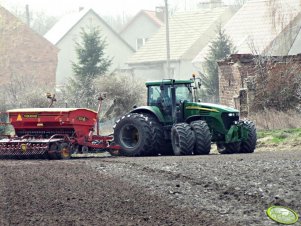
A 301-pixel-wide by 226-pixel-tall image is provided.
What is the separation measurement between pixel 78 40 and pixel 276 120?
5589 cm

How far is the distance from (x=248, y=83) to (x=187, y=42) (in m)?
41.5

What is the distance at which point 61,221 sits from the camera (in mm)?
13312

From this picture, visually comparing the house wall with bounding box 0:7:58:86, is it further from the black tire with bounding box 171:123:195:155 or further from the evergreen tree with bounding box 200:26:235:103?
the black tire with bounding box 171:123:195:155

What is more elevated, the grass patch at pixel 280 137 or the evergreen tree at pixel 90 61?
the evergreen tree at pixel 90 61

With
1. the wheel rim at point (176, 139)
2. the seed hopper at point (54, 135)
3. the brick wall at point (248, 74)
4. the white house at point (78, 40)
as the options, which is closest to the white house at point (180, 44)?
the white house at point (78, 40)

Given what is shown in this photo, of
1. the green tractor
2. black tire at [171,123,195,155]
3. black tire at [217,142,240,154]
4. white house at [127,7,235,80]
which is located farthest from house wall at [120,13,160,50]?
black tire at [171,123,195,155]

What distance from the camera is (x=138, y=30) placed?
328 ft

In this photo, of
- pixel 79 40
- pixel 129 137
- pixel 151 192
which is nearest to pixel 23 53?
pixel 79 40

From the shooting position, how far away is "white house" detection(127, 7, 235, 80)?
76.6 m

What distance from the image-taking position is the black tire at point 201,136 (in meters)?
23.3

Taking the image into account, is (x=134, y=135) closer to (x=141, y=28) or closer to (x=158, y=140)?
(x=158, y=140)

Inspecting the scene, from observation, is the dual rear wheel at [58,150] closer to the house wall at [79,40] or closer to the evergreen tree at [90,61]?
the evergreen tree at [90,61]

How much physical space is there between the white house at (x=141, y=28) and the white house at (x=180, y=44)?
1432 centimetres

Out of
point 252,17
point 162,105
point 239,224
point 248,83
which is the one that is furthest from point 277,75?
point 252,17
